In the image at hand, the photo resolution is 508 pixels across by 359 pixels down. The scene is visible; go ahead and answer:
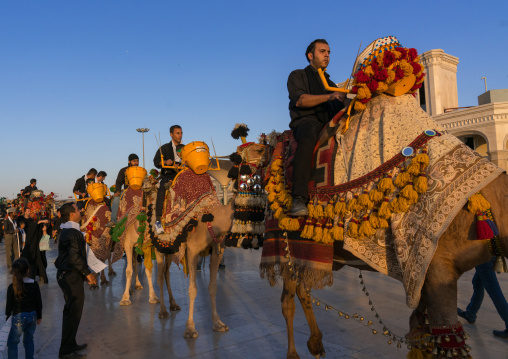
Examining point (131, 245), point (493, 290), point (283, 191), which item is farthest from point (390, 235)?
point (131, 245)

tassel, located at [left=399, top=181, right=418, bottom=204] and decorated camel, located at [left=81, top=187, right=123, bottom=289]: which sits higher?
tassel, located at [left=399, top=181, right=418, bottom=204]

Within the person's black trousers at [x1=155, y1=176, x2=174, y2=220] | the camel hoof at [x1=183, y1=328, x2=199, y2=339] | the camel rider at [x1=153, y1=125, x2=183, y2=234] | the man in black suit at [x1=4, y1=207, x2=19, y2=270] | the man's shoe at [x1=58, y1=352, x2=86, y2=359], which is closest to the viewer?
the man's shoe at [x1=58, y1=352, x2=86, y2=359]

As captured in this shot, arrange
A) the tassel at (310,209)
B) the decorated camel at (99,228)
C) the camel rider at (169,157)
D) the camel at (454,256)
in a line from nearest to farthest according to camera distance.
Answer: the camel at (454,256), the tassel at (310,209), the camel rider at (169,157), the decorated camel at (99,228)

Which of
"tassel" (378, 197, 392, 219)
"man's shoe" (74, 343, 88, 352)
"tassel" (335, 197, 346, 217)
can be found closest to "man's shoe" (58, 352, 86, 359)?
"man's shoe" (74, 343, 88, 352)

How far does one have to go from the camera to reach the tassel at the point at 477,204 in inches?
96.0

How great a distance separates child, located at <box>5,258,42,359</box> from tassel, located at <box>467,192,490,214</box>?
460cm

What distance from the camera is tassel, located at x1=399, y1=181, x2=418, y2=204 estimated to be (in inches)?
104

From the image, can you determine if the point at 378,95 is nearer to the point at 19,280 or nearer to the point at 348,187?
the point at 348,187

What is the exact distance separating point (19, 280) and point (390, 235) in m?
4.13

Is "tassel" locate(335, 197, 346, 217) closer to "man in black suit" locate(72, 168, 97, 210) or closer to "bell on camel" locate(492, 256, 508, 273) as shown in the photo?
"bell on camel" locate(492, 256, 508, 273)

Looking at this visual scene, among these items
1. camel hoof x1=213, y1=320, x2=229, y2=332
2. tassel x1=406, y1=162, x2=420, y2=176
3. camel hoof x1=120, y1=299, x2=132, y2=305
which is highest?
tassel x1=406, y1=162, x2=420, y2=176

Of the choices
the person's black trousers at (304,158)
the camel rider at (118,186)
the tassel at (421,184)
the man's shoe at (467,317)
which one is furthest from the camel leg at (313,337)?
the camel rider at (118,186)

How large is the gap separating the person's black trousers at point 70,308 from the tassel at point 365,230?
3889mm

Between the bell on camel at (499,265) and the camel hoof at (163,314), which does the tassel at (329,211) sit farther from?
the camel hoof at (163,314)
